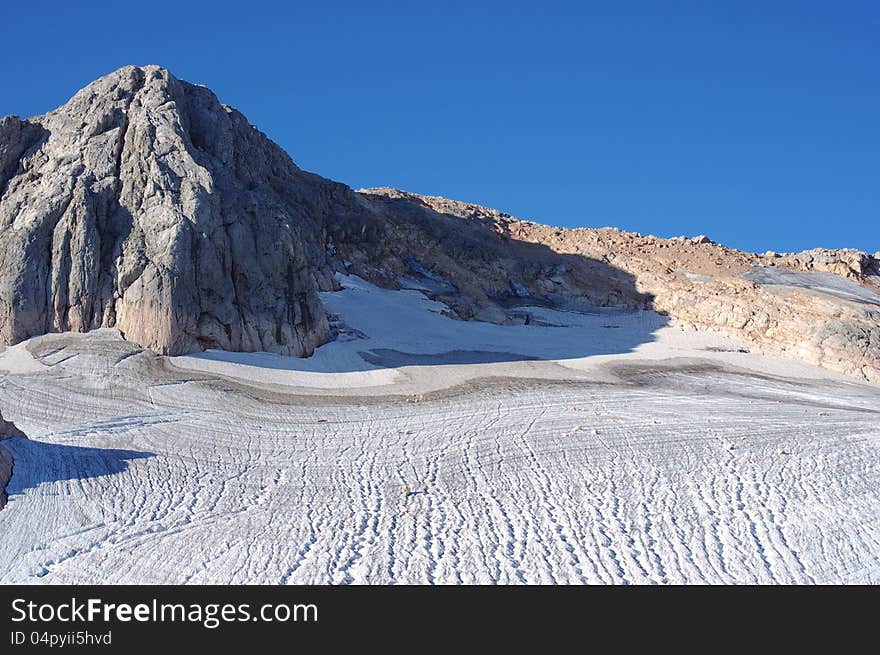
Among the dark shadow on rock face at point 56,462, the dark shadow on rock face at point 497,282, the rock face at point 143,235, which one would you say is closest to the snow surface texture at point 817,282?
the dark shadow on rock face at point 497,282

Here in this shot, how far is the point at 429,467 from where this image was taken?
1766 cm

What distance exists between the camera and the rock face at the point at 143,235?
24.4 meters

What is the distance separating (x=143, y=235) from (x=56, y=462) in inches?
410

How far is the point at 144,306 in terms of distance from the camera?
24.0m

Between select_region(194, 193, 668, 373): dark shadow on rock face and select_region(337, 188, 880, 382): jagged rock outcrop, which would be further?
select_region(337, 188, 880, 382): jagged rock outcrop

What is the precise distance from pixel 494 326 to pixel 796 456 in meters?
15.9

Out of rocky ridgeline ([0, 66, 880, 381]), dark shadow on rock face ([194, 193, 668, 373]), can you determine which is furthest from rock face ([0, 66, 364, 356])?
dark shadow on rock face ([194, 193, 668, 373])

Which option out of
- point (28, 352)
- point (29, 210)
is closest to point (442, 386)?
point (28, 352)

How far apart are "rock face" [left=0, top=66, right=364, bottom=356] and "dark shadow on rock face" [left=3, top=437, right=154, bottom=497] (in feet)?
22.3

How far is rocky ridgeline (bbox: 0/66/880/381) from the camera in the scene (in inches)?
966

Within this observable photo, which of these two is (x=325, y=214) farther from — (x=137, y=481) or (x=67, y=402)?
(x=137, y=481)

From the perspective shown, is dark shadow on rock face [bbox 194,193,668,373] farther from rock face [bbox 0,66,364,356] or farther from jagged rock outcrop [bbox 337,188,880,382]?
rock face [bbox 0,66,364,356]

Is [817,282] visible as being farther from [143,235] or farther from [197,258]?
[143,235]

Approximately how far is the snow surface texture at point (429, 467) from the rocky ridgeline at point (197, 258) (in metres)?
1.28
